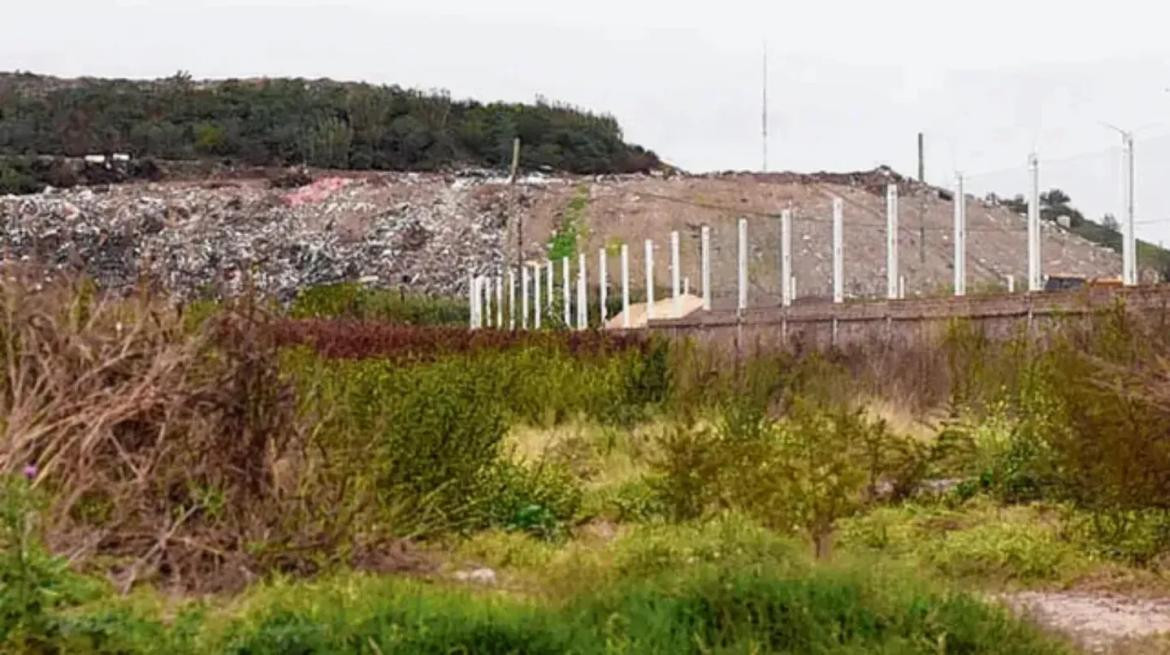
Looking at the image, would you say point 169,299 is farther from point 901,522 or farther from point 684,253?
point 684,253

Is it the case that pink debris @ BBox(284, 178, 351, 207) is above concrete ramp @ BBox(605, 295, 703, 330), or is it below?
above

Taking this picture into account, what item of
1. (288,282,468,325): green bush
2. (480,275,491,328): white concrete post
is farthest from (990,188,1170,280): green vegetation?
(480,275,491,328): white concrete post

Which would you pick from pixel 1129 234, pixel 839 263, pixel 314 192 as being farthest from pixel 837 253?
pixel 314 192

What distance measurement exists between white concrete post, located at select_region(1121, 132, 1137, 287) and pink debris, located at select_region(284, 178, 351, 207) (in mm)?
54246

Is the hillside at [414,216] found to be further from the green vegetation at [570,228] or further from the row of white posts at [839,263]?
the row of white posts at [839,263]

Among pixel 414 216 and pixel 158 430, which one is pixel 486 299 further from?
pixel 158 430

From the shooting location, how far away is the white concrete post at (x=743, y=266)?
23.9 metres

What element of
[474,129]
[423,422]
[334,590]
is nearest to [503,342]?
[423,422]

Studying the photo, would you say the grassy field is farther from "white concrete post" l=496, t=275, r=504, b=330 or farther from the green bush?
"white concrete post" l=496, t=275, r=504, b=330

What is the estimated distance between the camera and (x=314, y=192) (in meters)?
69.4

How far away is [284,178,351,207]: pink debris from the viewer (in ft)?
224

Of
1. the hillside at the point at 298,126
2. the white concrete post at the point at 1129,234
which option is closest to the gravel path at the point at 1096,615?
the white concrete post at the point at 1129,234

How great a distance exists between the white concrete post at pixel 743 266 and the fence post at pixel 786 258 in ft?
3.51

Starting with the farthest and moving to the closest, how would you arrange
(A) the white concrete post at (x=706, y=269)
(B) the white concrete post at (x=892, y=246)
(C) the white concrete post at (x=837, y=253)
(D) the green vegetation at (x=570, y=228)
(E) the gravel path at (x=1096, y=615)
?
(D) the green vegetation at (x=570, y=228)
(A) the white concrete post at (x=706, y=269)
(C) the white concrete post at (x=837, y=253)
(B) the white concrete post at (x=892, y=246)
(E) the gravel path at (x=1096, y=615)
